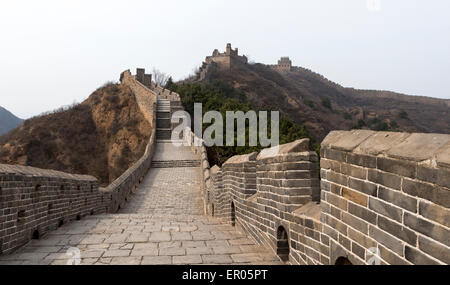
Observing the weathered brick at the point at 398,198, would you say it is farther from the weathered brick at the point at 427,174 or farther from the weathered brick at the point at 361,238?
the weathered brick at the point at 361,238

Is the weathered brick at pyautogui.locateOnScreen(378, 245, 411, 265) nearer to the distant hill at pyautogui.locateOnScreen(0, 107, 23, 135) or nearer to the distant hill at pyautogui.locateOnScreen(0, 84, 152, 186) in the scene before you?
the distant hill at pyautogui.locateOnScreen(0, 84, 152, 186)

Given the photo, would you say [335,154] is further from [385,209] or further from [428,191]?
[428,191]

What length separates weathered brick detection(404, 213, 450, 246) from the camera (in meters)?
1.78

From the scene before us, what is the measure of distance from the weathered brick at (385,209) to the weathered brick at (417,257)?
18cm

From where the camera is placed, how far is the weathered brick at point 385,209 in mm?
2177

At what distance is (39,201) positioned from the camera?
19.7 ft

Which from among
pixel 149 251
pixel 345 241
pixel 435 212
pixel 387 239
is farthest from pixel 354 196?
pixel 149 251

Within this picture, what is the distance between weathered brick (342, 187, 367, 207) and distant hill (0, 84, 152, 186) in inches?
1193

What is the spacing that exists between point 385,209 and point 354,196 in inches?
17.0

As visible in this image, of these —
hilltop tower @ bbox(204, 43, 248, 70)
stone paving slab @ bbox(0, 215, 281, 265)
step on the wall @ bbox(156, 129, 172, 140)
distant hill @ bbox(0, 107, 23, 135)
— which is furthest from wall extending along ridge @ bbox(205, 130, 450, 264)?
distant hill @ bbox(0, 107, 23, 135)

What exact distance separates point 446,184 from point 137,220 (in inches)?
280

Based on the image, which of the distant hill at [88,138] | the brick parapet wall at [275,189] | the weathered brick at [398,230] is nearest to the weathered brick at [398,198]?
the weathered brick at [398,230]
